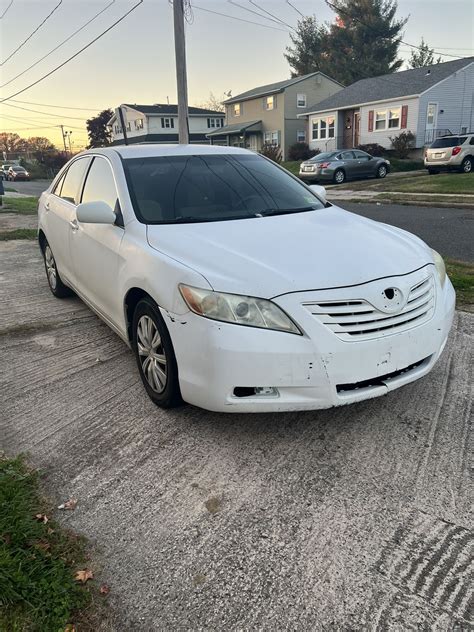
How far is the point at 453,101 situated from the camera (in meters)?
31.3

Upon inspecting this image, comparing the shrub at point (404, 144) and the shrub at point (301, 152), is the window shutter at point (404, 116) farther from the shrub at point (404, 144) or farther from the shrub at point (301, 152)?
the shrub at point (301, 152)

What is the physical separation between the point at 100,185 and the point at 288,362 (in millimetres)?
2590

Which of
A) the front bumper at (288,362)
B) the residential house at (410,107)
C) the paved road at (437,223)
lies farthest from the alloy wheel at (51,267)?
the residential house at (410,107)

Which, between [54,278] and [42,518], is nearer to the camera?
[42,518]

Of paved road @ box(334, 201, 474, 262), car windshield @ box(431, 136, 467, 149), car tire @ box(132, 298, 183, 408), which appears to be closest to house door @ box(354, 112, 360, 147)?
car windshield @ box(431, 136, 467, 149)

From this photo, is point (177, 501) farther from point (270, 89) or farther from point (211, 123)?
point (211, 123)

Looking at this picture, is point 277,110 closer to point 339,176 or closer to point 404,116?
point 404,116

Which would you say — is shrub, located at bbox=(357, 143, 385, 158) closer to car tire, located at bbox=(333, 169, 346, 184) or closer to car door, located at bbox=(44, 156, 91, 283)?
car tire, located at bbox=(333, 169, 346, 184)

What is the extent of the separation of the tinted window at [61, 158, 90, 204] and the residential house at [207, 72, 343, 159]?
36.7 metres

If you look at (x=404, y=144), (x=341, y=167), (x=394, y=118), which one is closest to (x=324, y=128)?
(x=394, y=118)

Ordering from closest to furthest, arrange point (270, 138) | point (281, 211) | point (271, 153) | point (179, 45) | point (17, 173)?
point (281, 211) → point (179, 45) → point (271, 153) → point (270, 138) → point (17, 173)

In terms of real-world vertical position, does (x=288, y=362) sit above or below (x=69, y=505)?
above

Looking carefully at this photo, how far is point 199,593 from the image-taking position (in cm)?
198

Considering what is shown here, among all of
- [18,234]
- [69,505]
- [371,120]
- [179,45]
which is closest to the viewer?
[69,505]
